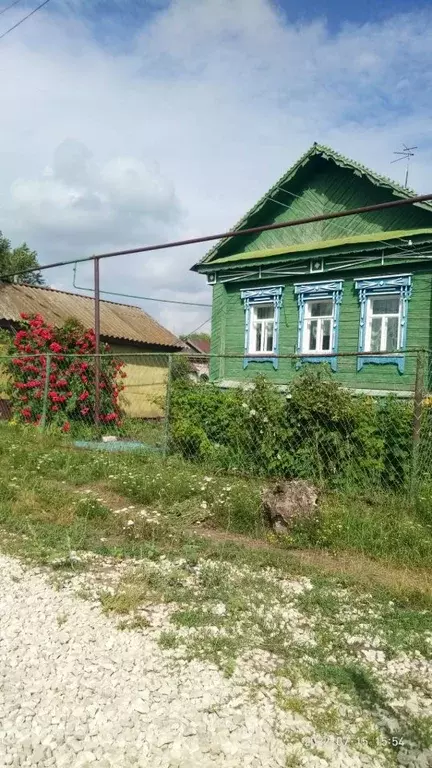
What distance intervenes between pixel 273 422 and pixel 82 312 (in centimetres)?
1331

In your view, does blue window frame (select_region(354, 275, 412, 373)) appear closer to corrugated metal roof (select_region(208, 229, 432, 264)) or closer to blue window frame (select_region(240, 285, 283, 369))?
corrugated metal roof (select_region(208, 229, 432, 264))

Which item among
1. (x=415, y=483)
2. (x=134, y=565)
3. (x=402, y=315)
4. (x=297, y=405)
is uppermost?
(x=402, y=315)

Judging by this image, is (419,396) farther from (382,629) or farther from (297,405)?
(382,629)

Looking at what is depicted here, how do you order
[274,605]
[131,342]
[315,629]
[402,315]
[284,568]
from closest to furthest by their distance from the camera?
1. [315,629]
2. [274,605]
3. [284,568]
4. [402,315]
5. [131,342]

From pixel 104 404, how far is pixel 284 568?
8.21 metres

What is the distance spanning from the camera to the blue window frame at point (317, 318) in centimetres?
1255

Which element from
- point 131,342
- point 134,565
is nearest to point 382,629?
point 134,565

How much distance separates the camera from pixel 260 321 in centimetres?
1387

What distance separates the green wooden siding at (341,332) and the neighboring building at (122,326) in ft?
5.88

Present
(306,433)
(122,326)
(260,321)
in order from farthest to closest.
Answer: (122,326)
(260,321)
(306,433)

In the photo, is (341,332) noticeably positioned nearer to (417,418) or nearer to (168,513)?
(417,418)

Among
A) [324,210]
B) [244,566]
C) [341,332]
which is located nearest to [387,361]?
[341,332]

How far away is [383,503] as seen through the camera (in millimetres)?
5746

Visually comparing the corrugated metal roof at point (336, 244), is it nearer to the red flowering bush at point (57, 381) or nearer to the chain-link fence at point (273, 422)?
the chain-link fence at point (273, 422)
